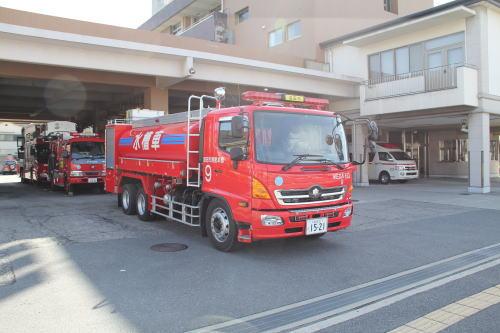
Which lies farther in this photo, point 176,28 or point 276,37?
point 176,28

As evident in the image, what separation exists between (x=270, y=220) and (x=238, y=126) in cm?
154

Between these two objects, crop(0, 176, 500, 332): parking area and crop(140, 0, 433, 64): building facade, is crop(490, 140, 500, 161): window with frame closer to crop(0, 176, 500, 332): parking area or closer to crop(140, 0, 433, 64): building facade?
crop(140, 0, 433, 64): building facade

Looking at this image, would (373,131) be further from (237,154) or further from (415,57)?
(415,57)

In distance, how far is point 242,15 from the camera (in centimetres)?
3344

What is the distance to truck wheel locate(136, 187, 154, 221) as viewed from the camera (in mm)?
10438

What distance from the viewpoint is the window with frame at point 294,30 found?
1087 inches

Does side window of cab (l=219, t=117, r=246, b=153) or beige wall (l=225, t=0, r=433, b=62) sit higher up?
beige wall (l=225, t=0, r=433, b=62)

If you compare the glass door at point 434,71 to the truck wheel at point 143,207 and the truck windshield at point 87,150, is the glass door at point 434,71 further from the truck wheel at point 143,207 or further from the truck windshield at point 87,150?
the truck windshield at point 87,150

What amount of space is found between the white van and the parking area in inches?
471

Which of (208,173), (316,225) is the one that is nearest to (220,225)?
(208,173)

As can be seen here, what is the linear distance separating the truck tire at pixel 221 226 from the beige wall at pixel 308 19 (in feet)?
60.7

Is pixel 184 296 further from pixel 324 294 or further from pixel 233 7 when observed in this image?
pixel 233 7

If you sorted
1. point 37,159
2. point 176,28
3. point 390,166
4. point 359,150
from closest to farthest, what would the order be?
point 37,159, point 359,150, point 390,166, point 176,28

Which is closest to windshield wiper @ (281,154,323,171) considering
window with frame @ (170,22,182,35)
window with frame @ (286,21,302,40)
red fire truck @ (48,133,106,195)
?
red fire truck @ (48,133,106,195)
